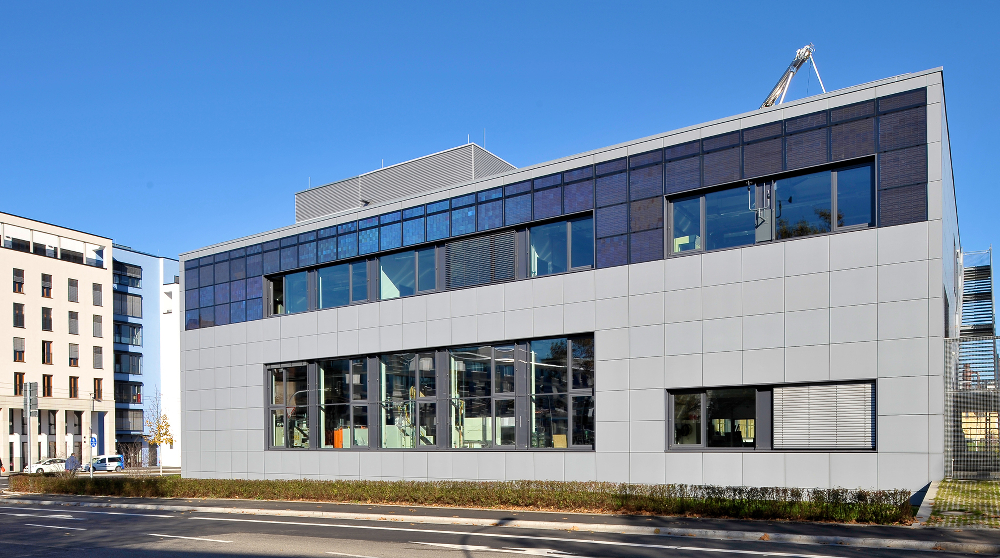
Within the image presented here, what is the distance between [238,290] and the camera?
3634 centimetres

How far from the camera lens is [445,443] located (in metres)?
29.2

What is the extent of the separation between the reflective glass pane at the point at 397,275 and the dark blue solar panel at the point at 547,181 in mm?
6211

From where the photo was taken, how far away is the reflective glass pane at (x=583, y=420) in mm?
25594

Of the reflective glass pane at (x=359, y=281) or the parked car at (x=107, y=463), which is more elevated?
the reflective glass pane at (x=359, y=281)

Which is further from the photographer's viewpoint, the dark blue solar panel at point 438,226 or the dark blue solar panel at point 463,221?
the dark blue solar panel at point 438,226

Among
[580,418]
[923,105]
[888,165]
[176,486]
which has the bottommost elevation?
[176,486]

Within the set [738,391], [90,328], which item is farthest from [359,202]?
[90,328]

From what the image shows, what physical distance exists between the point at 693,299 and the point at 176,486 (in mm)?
19543

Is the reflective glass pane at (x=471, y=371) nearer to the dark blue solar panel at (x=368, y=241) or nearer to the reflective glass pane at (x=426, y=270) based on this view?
the reflective glass pane at (x=426, y=270)

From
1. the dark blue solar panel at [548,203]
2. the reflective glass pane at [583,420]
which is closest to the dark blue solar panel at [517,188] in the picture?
the dark blue solar panel at [548,203]

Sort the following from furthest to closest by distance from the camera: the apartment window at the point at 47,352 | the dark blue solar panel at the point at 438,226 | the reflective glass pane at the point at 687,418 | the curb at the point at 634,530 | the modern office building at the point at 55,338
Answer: the apartment window at the point at 47,352
the modern office building at the point at 55,338
the dark blue solar panel at the point at 438,226
the reflective glass pane at the point at 687,418
the curb at the point at 634,530

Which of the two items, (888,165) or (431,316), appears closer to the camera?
(888,165)

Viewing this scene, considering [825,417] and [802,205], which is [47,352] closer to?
[802,205]

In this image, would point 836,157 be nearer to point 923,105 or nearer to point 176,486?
point 923,105
